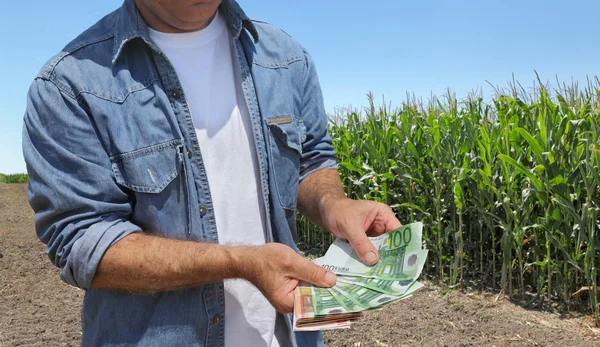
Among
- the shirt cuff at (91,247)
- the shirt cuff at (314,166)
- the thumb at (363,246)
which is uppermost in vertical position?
the shirt cuff at (314,166)

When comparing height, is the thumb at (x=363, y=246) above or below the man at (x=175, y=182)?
below

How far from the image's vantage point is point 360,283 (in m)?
1.60

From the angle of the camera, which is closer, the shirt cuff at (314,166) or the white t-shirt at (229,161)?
Answer: the white t-shirt at (229,161)

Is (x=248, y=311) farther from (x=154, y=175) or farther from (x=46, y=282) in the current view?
(x=46, y=282)

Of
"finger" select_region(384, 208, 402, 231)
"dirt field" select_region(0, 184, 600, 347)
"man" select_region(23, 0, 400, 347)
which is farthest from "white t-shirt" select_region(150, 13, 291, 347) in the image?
"dirt field" select_region(0, 184, 600, 347)

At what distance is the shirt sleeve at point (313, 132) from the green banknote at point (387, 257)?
0.32 metres

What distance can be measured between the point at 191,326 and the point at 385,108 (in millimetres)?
5662

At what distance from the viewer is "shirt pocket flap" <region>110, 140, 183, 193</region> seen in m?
1.55

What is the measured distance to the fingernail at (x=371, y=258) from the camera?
1682 mm

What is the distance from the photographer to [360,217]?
1.75 m

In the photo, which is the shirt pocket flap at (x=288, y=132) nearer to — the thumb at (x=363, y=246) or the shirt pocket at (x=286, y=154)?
the shirt pocket at (x=286, y=154)

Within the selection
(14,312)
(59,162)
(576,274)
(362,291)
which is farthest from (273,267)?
(14,312)

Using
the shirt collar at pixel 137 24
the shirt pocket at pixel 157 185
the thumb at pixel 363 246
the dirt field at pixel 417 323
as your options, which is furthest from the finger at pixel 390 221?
the dirt field at pixel 417 323

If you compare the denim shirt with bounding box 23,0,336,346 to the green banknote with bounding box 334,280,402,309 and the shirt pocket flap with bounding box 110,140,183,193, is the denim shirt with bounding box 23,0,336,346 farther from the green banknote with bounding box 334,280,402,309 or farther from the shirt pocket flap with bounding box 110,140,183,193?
the green banknote with bounding box 334,280,402,309
